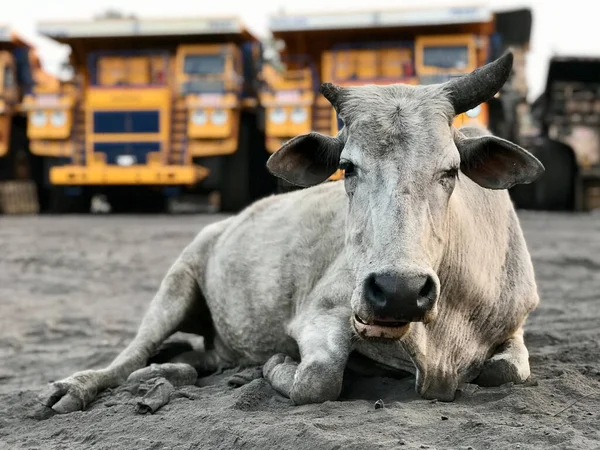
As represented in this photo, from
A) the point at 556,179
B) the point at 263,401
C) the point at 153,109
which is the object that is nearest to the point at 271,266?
the point at 263,401

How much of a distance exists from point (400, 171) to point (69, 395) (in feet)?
6.05

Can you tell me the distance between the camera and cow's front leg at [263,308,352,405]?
304cm

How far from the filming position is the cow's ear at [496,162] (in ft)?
10.0

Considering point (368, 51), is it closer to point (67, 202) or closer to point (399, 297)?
point (67, 202)

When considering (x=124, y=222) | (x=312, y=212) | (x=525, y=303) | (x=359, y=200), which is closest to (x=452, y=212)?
(x=359, y=200)

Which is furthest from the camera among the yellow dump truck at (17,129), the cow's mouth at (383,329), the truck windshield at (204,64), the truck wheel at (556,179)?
the yellow dump truck at (17,129)

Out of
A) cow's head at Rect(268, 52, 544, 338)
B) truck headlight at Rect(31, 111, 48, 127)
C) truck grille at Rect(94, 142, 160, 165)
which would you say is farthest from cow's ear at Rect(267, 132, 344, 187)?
truck headlight at Rect(31, 111, 48, 127)

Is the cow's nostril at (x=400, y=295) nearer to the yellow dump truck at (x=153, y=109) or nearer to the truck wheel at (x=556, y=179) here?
the yellow dump truck at (x=153, y=109)

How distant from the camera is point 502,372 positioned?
126 inches

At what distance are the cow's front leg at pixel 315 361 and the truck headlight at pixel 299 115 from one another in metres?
9.55

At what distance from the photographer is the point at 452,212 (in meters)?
3.16

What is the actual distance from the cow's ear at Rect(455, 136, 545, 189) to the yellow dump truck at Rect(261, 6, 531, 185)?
9.41 meters

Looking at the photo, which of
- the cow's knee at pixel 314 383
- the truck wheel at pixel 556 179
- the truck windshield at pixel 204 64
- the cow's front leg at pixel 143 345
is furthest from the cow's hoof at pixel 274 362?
the truck wheel at pixel 556 179

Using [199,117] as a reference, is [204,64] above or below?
above
